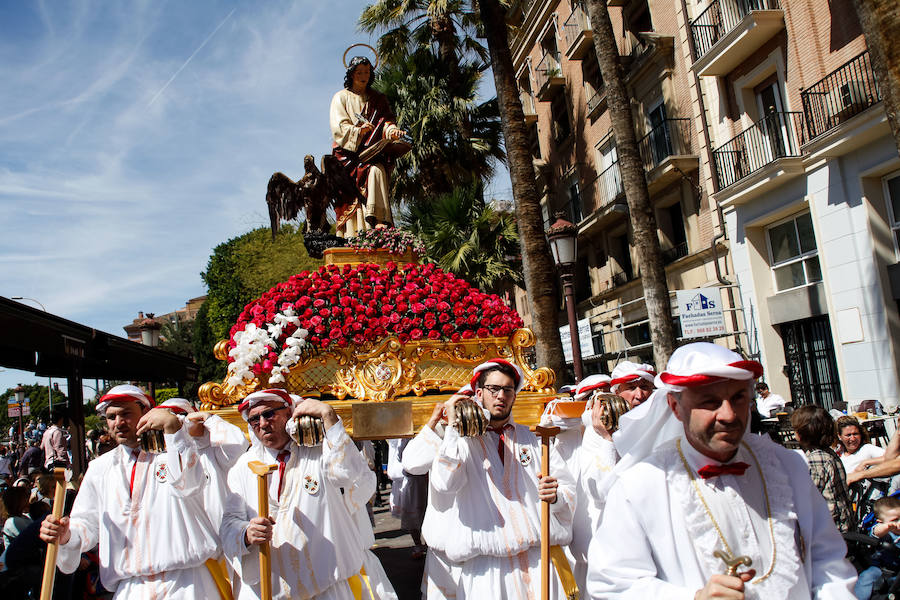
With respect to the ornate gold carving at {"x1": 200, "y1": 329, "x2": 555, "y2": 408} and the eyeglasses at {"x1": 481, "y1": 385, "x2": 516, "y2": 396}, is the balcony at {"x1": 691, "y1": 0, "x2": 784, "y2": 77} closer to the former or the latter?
the ornate gold carving at {"x1": 200, "y1": 329, "x2": 555, "y2": 408}

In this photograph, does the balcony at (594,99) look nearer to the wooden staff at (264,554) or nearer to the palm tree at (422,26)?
the palm tree at (422,26)

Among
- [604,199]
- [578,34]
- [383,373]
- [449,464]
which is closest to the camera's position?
[449,464]

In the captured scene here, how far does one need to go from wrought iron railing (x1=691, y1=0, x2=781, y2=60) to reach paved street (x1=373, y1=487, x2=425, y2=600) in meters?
12.5

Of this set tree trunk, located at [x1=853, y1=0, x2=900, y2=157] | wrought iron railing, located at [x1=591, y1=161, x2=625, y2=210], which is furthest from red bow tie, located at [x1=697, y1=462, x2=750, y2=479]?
wrought iron railing, located at [x1=591, y1=161, x2=625, y2=210]

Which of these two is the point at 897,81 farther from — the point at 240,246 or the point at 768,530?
the point at 240,246

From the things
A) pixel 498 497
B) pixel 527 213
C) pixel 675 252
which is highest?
pixel 675 252

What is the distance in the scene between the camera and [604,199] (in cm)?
2239

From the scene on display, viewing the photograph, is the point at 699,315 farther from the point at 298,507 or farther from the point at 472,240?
the point at 298,507

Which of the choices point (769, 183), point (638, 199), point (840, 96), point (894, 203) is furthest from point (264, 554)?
point (769, 183)

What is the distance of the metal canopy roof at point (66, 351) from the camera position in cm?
771

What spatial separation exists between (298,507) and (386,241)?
406 cm

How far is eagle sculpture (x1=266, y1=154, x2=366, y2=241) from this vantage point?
8.20 metres

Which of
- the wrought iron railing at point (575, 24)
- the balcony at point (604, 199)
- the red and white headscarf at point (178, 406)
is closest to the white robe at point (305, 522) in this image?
the red and white headscarf at point (178, 406)

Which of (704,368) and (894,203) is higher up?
(894,203)
